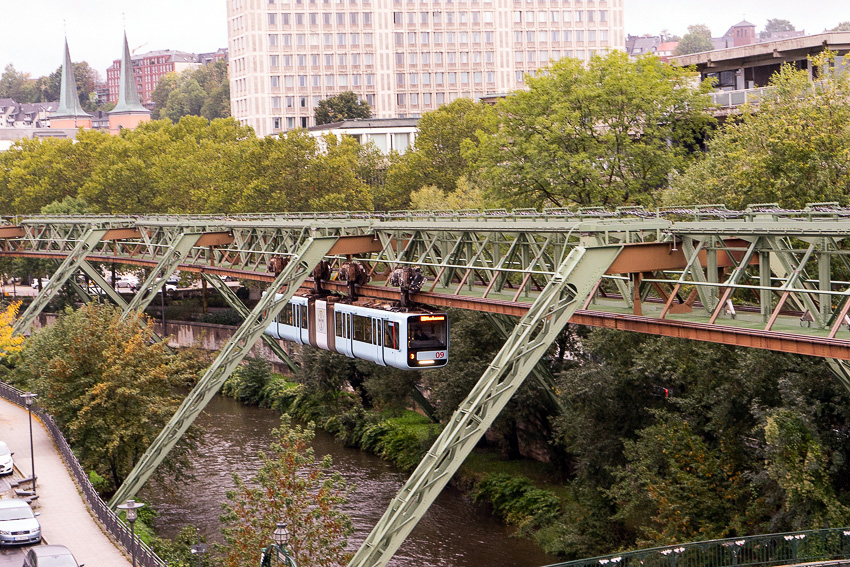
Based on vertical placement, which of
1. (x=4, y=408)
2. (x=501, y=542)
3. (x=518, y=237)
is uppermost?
(x=518, y=237)

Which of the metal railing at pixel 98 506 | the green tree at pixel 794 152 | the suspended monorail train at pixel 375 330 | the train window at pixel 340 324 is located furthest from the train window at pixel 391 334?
the green tree at pixel 794 152

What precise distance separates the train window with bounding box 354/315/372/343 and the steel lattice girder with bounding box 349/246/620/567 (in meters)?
13.3

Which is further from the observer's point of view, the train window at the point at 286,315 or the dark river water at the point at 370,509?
the train window at the point at 286,315

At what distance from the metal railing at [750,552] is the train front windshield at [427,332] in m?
12.7

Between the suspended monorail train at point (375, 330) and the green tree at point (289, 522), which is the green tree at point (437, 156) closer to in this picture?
the suspended monorail train at point (375, 330)

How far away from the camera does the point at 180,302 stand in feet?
318

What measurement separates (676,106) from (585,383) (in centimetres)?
2571

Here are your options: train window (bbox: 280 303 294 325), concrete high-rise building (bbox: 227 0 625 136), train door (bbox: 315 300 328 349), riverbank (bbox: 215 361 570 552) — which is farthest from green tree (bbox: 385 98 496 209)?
concrete high-rise building (bbox: 227 0 625 136)

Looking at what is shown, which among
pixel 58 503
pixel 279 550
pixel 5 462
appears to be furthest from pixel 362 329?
pixel 279 550

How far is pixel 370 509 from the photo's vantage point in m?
46.7

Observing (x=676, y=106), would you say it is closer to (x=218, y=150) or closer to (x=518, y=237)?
(x=518, y=237)

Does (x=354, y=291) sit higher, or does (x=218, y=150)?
(x=218, y=150)

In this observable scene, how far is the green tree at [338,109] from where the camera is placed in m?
150

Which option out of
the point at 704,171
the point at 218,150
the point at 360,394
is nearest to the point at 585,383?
the point at 704,171
